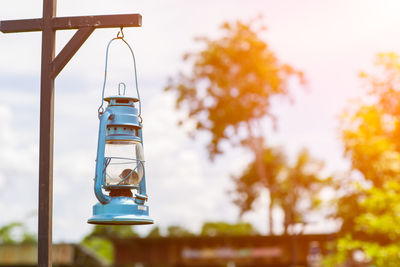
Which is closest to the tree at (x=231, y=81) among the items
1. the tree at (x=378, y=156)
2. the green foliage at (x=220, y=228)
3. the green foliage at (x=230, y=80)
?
the green foliage at (x=230, y=80)

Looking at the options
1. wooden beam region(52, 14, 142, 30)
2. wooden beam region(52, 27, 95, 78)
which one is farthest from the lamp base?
wooden beam region(52, 14, 142, 30)

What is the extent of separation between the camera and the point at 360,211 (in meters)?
27.0

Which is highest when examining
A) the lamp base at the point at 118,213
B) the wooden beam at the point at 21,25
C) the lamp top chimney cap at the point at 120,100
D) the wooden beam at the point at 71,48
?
the wooden beam at the point at 21,25

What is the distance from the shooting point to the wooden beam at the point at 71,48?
→ 21.4ft

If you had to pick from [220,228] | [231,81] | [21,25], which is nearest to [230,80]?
[231,81]

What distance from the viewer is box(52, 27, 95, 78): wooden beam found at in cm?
653

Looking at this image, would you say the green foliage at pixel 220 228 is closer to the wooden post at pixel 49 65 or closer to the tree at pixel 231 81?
the tree at pixel 231 81

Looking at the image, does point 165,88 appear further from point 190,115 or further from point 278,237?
point 278,237

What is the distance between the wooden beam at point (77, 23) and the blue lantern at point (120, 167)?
160 millimetres

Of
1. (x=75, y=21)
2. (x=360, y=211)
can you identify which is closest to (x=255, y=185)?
(x=360, y=211)

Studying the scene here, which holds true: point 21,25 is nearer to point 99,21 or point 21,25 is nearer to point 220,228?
point 99,21

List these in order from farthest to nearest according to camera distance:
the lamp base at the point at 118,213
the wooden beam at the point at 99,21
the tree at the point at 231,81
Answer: the tree at the point at 231,81
the wooden beam at the point at 99,21
the lamp base at the point at 118,213

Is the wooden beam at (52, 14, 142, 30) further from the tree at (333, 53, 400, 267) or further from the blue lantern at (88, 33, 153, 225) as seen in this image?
the tree at (333, 53, 400, 267)

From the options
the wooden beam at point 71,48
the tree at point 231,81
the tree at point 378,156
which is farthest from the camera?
→ the tree at point 231,81
